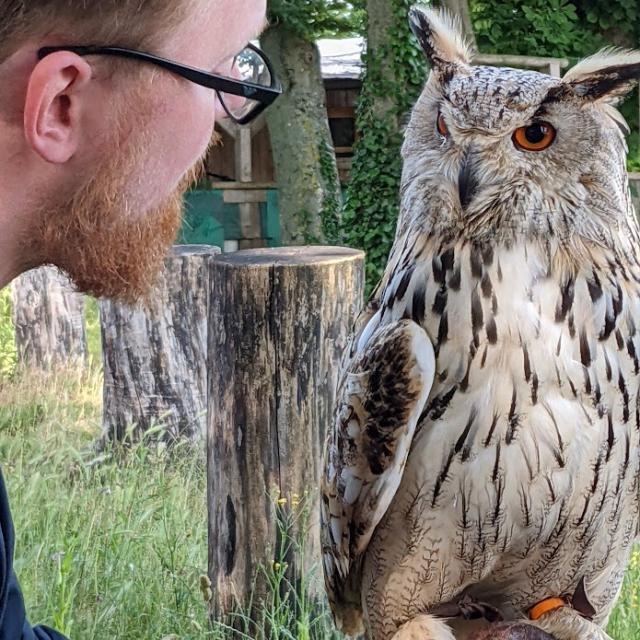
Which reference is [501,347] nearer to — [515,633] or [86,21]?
[515,633]

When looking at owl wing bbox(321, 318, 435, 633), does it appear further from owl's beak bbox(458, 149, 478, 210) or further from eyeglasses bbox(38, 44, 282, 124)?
eyeglasses bbox(38, 44, 282, 124)

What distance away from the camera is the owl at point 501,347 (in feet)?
6.67

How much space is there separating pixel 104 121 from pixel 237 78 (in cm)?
28

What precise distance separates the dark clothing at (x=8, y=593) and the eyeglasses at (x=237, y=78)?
81cm

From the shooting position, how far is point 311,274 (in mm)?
2977

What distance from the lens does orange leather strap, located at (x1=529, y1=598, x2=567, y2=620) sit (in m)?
2.33

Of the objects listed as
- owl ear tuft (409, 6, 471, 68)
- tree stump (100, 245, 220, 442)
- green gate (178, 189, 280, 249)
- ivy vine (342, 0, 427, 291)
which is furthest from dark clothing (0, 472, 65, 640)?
green gate (178, 189, 280, 249)

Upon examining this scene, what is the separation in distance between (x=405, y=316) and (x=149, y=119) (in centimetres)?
82

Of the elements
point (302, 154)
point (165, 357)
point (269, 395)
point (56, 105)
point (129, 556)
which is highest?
point (302, 154)

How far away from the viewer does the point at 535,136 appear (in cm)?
202

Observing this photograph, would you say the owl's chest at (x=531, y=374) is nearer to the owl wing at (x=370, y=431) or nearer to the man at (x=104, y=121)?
the owl wing at (x=370, y=431)

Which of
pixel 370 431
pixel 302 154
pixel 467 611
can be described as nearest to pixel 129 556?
pixel 467 611

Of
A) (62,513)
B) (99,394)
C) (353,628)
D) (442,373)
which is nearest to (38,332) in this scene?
(99,394)

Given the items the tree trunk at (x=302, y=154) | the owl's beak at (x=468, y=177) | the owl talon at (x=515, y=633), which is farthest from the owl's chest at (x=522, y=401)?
the tree trunk at (x=302, y=154)
